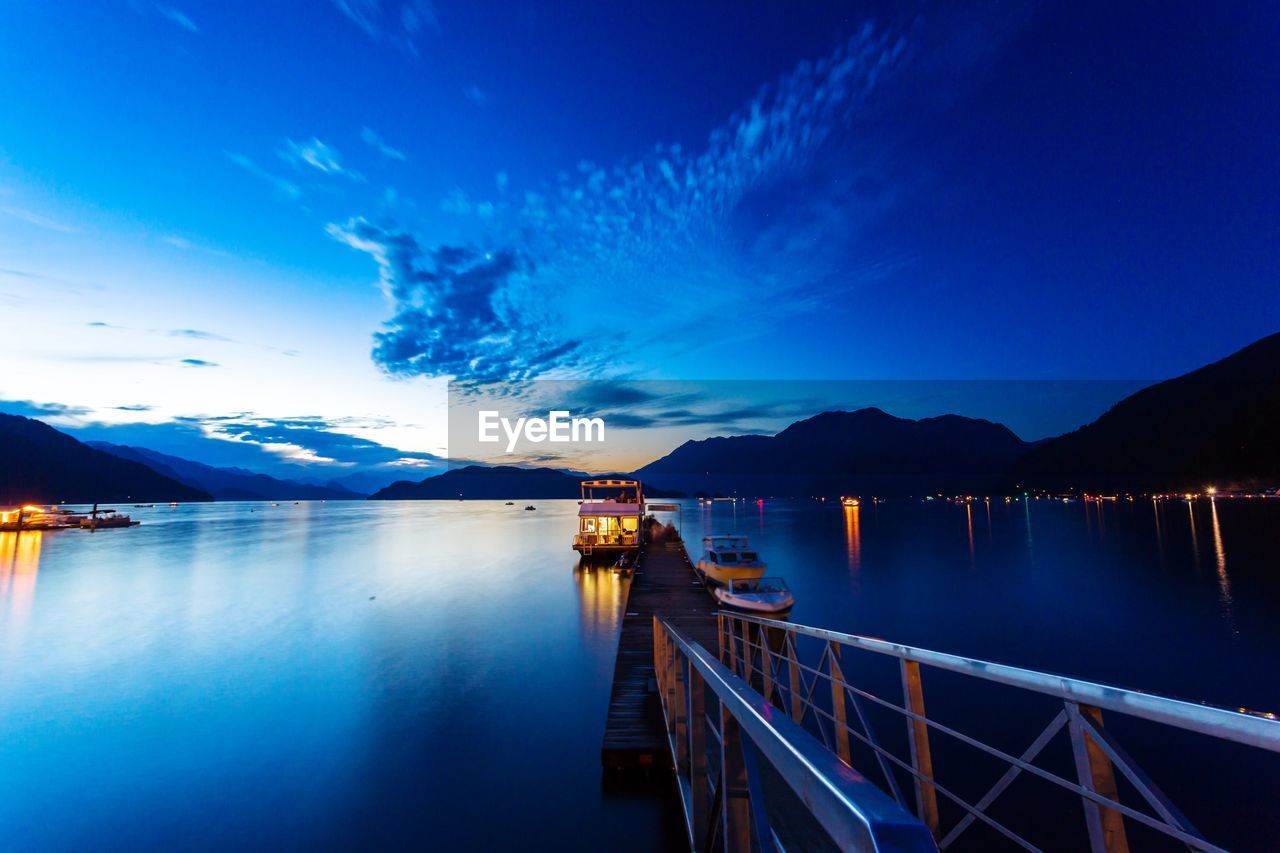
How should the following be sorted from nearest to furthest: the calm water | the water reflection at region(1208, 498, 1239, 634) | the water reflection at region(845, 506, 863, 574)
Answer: the calm water → the water reflection at region(1208, 498, 1239, 634) → the water reflection at region(845, 506, 863, 574)

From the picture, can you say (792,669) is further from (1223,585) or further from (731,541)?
(1223,585)

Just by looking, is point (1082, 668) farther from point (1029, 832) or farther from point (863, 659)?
point (1029, 832)

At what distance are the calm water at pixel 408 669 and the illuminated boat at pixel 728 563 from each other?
3.95 meters

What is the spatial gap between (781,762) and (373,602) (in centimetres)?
3925

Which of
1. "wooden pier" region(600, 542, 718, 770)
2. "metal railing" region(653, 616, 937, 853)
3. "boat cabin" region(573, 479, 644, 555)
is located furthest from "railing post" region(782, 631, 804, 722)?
"boat cabin" region(573, 479, 644, 555)

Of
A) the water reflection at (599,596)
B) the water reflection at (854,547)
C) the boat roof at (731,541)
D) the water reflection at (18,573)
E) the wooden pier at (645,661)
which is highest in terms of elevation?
the boat roof at (731,541)

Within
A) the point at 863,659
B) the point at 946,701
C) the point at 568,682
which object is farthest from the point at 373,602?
the point at 946,701

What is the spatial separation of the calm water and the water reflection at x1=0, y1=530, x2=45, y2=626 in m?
0.34

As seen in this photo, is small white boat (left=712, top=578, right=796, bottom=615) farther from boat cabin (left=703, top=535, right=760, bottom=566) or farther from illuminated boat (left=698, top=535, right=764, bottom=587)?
boat cabin (left=703, top=535, right=760, bottom=566)

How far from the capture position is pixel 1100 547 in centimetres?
5925

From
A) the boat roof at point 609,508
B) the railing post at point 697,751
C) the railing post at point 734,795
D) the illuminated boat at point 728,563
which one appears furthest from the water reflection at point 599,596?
the railing post at point 734,795

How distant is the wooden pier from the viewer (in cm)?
1151

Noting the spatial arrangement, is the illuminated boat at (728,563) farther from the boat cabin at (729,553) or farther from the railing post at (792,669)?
the railing post at (792,669)

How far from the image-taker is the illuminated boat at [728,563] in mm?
29297
